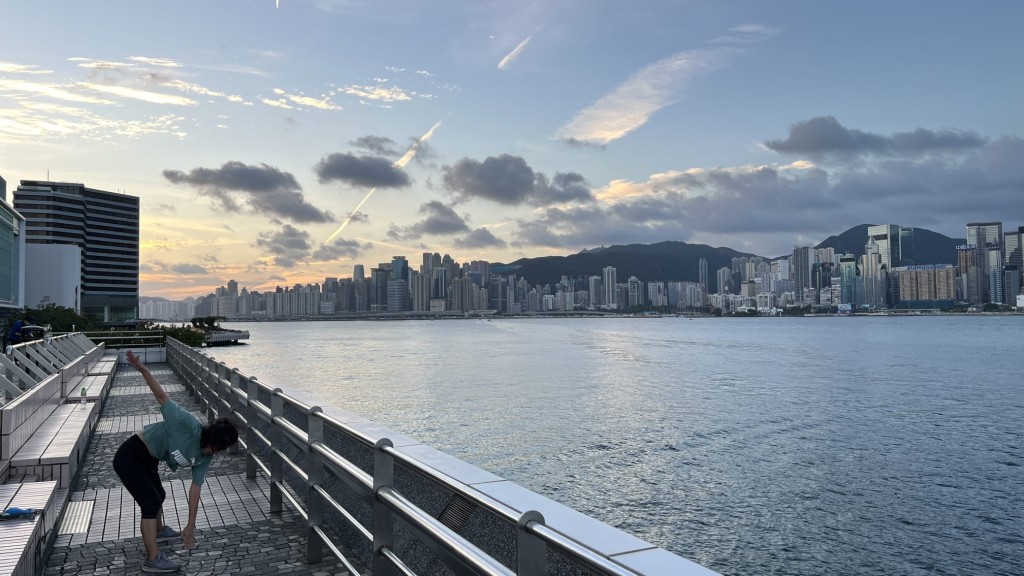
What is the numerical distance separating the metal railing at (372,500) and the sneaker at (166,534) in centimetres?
99

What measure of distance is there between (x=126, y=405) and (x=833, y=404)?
34.6 metres

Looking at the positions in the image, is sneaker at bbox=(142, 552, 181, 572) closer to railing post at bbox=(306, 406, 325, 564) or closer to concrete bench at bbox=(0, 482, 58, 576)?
concrete bench at bbox=(0, 482, 58, 576)

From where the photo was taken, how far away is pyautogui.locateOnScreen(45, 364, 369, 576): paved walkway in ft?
18.7

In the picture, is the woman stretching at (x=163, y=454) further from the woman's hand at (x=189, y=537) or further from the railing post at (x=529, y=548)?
the railing post at (x=529, y=548)

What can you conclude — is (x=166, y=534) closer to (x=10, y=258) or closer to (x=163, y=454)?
(x=163, y=454)

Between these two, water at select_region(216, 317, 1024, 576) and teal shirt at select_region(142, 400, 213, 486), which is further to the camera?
water at select_region(216, 317, 1024, 576)

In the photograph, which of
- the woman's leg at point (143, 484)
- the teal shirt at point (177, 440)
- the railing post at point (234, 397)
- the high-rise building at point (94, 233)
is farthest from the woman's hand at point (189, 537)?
the high-rise building at point (94, 233)

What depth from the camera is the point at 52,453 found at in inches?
284

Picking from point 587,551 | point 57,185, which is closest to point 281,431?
point 587,551

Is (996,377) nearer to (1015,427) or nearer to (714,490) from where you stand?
(1015,427)

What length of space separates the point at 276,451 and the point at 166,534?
3.89ft

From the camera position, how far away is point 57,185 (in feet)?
578

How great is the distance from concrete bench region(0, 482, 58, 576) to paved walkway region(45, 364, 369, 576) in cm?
35

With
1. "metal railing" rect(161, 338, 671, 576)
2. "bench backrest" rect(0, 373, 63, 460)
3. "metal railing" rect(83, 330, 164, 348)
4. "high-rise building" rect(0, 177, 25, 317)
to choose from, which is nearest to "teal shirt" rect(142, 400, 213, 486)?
"metal railing" rect(161, 338, 671, 576)
